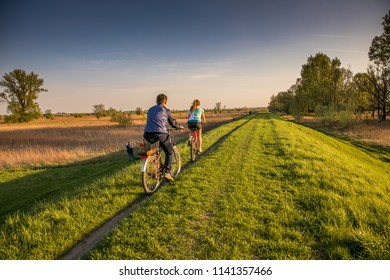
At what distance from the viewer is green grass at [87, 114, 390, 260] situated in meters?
3.67

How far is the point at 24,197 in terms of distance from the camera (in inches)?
336

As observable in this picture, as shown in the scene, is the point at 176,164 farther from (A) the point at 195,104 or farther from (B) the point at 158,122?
(A) the point at 195,104

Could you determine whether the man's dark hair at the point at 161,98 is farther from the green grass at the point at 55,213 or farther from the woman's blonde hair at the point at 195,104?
the woman's blonde hair at the point at 195,104

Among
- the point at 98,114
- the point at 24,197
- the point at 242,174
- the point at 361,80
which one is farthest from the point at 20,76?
the point at 361,80

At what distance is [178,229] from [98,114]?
86.5 meters

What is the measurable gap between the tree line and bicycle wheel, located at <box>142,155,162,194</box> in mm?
36088

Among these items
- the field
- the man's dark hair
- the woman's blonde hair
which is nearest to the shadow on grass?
the field

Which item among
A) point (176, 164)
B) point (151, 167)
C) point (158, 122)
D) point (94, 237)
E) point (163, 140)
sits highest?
point (158, 122)

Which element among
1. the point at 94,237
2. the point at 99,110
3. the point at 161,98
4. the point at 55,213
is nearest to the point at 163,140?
the point at 161,98

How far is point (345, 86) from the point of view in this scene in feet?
131

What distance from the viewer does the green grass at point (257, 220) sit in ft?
12.0

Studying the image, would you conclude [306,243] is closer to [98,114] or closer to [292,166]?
[292,166]

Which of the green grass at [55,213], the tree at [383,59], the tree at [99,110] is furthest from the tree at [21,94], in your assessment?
the tree at [383,59]

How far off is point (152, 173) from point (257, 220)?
11.1ft
